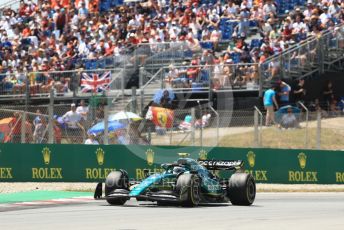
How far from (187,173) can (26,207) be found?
348cm

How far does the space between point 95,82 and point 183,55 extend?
11.5ft

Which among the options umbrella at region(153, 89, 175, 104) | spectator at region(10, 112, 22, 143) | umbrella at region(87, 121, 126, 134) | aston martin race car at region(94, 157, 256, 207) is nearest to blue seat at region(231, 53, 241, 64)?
umbrella at region(153, 89, 175, 104)

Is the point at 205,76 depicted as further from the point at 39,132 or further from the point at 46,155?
the point at 46,155

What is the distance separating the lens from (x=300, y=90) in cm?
3506

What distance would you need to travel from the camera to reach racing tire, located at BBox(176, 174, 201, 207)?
19359mm

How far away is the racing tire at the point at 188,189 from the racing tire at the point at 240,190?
106 centimetres

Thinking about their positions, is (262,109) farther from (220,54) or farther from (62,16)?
(62,16)

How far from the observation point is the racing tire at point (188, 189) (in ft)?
63.5

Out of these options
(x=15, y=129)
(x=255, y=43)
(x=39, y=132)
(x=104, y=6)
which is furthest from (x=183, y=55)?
(x=15, y=129)

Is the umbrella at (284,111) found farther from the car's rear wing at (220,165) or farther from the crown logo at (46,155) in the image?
the car's rear wing at (220,165)

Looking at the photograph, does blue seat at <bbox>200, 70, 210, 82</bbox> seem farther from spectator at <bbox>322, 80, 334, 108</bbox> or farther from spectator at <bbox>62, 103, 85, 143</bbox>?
spectator at <bbox>62, 103, 85, 143</bbox>

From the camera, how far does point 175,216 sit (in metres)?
17.2

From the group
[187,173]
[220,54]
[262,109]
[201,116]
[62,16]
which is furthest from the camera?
[62,16]

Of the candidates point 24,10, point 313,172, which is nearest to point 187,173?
point 313,172
